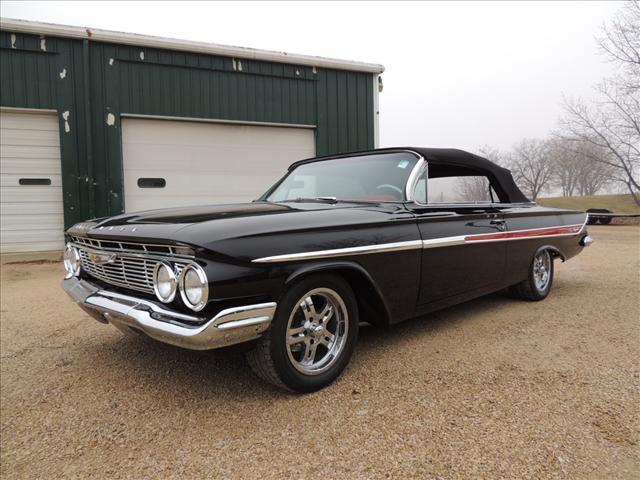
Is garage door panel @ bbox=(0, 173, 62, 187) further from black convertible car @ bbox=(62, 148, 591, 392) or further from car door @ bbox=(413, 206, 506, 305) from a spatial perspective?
car door @ bbox=(413, 206, 506, 305)

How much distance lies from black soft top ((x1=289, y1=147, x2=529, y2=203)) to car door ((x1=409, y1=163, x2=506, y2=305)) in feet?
0.21

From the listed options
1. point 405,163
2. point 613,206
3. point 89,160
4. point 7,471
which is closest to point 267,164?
point 89,160

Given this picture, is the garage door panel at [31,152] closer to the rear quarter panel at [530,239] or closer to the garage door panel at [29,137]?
the garage door panel at [29,137]

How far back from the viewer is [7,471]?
5.91 ft

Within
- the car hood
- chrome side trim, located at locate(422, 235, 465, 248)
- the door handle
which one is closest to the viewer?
the car hood

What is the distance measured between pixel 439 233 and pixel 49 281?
19.2 feet

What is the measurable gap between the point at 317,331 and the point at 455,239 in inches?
50.9

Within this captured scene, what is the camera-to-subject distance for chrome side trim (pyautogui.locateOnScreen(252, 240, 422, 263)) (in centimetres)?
206

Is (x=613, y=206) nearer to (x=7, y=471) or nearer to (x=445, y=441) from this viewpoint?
(x=445, y=441)

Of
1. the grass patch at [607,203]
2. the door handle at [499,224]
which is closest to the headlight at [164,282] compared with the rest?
the door handle at [499,224]

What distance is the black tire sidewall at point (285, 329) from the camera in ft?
6.86

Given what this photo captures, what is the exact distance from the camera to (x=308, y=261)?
2.18m

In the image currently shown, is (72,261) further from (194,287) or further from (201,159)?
(201,159)

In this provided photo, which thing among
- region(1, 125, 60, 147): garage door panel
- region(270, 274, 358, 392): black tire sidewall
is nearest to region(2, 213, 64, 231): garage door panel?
region(1, 125, 60, 147): garage door panel
